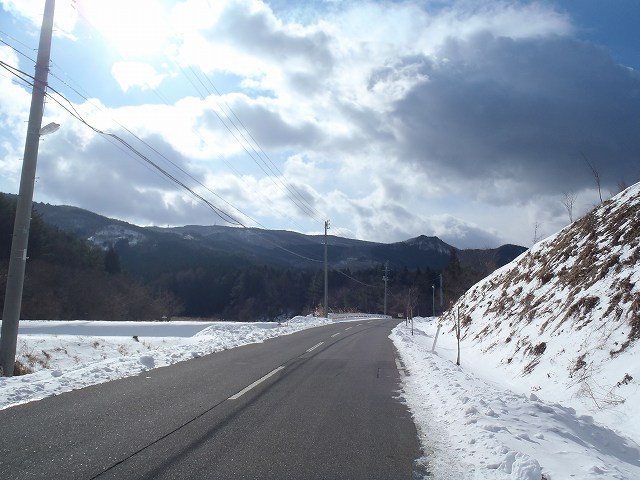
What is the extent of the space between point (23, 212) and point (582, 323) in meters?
12.4

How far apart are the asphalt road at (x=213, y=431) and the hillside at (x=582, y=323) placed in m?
3.19

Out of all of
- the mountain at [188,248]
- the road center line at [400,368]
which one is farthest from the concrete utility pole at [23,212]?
the mountain at [188,248]

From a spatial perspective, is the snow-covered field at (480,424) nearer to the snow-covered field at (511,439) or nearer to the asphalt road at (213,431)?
the snow-covered field at (511,439)

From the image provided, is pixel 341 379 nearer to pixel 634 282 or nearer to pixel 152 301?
pixel 634 282

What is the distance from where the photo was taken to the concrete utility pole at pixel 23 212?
407 inches


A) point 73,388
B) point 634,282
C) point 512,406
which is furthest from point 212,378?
point 634,282

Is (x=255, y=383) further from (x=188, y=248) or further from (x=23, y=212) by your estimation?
(x=188, y=248)

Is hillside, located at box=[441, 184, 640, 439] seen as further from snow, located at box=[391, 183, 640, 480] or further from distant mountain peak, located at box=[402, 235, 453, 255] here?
distant mountain peak, located at box=[402, 235, 453, 255]

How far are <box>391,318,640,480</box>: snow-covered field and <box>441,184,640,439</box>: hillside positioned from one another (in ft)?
1.80

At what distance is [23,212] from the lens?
10836 millimetres

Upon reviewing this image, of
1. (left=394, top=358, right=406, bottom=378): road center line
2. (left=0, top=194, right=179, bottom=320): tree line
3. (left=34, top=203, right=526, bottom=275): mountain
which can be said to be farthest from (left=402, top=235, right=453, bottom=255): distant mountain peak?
(left=394, top=358, right=406, bottom=378): road center line

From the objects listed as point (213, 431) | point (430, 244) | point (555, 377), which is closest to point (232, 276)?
point (430, 244)

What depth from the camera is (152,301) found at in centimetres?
6869

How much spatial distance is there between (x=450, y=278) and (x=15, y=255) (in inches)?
2513
